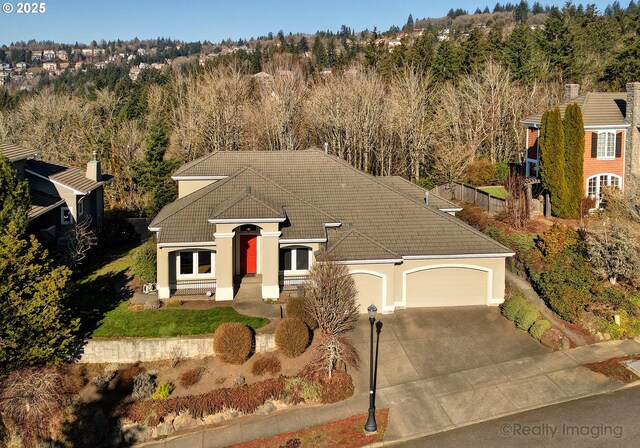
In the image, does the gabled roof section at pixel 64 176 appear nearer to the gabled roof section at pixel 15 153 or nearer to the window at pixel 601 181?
the gabled roof section at pixel 15 153

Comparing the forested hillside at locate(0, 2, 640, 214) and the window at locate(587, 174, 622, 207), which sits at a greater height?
the forested hillside at locate(0, 2, 640, 214)

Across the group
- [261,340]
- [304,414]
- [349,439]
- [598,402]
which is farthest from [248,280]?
[598,402]

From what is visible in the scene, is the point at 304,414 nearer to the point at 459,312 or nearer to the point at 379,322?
the point at 379,322

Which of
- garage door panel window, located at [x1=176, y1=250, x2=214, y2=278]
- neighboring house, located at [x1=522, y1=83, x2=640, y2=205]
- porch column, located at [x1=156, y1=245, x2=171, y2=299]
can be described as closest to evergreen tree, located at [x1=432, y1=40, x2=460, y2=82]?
neighboring house, located at [x1=522, y1=83, x2=640, y2=205]

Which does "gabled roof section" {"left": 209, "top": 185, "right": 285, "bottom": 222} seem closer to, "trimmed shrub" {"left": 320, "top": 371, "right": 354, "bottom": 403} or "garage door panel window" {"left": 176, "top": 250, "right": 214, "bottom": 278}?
"garage door panel window" {"left": 176, "top": 250, "right": 214, "bottom": 278}

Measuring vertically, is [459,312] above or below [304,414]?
above

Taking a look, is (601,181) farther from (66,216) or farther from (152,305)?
(66,216)

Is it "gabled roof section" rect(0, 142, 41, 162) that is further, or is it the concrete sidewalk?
"gabled roof section" rect(0, 142, 41, 162)
